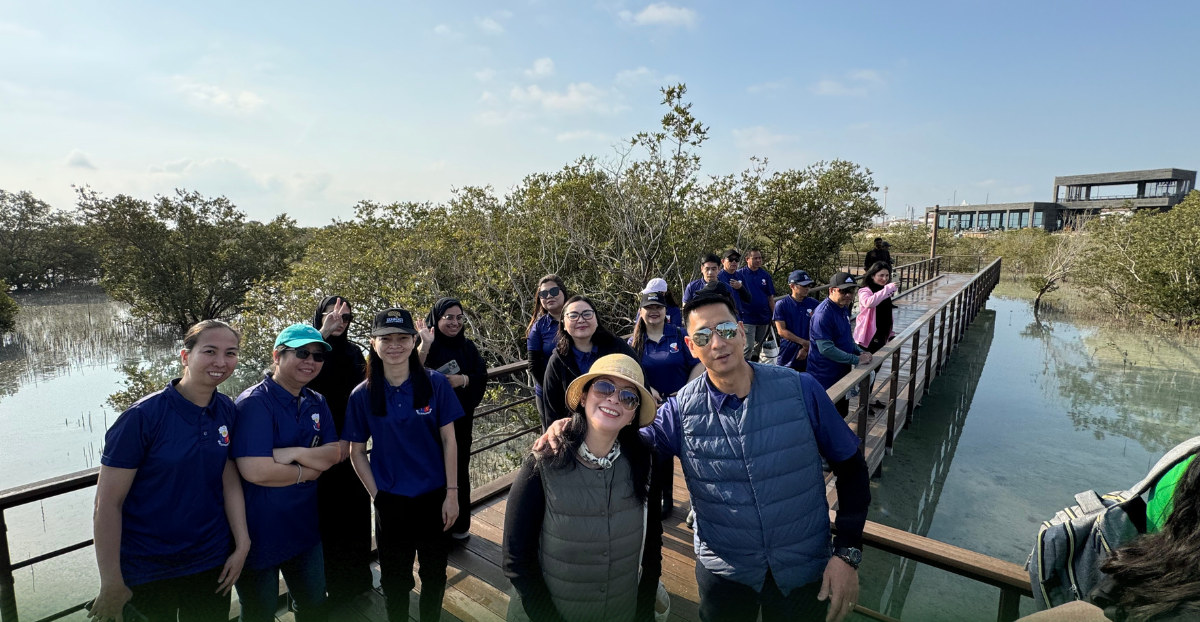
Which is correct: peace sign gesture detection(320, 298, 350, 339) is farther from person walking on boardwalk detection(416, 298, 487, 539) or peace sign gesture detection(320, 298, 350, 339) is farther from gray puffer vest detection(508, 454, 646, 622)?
gray puffer vest detection(508, 454, 646, 622)

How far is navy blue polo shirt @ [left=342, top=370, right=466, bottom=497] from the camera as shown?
2318mm

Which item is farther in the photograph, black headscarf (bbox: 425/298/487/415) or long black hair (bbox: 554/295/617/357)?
black headscarf (bbox: 425/298/487/415)

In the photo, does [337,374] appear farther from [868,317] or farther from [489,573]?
[868,317]

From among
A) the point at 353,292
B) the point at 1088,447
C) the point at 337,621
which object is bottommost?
the point at 1088,447

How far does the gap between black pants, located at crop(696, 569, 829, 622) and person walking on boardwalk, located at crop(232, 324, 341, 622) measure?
1.59 meters

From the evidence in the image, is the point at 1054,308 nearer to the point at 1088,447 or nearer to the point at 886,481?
the point at 1088,447

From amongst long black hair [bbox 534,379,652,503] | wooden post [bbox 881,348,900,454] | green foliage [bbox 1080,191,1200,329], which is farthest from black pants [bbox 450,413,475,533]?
green foliage [bbox 1080,191,1200,329]

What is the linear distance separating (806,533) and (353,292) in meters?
11.6

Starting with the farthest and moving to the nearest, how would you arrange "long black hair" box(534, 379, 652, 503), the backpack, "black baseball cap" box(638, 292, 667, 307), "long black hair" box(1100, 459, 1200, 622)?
"black baseball cap" box(638, 292, 667, 307), "long black hair" box(534, 379, 652, 503), the backpack, "long black hair" box(1100, 459, 1200, 622)

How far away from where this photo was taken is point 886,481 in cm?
568

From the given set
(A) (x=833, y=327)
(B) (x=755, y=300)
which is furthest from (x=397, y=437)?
(B) (x=755, y=300)

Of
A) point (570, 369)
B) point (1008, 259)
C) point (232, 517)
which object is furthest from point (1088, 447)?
point (1008, 259)

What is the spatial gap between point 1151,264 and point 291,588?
2136 centimetres

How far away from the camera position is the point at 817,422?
1.68 m
